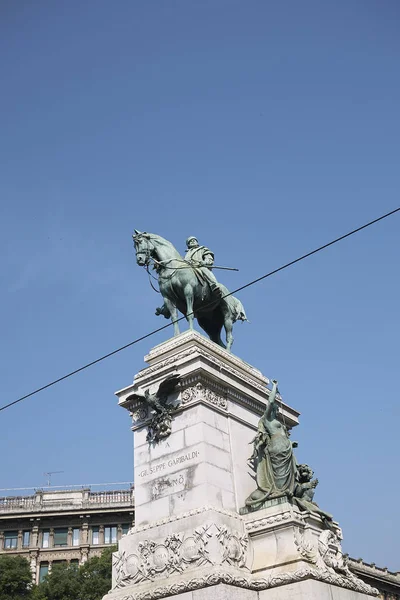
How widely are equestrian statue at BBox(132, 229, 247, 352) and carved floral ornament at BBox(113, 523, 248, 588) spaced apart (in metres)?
6.40

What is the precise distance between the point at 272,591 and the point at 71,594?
151 ft

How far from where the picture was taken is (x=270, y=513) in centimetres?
1800

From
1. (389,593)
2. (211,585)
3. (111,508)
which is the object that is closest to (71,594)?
(111,508)

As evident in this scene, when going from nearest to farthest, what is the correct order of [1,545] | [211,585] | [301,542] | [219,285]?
1. [211,585]
2. [301,542]
3. [219,285]
4. [1,545]

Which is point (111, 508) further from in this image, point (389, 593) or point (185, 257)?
point (185, 257)

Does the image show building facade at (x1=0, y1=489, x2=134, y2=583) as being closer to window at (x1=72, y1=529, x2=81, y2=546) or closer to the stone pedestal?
window at (x1=72, y1=529, x2=81, y2=546)

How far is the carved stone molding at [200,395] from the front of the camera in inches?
762

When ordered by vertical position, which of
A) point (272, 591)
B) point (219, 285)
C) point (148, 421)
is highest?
point (219, 285)

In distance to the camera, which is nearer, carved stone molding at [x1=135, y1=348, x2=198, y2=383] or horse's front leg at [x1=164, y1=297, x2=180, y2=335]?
carved stone molding at [x1=135, y1=348, x2=198, y2=383]

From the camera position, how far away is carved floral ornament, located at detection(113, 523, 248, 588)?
16.9 m

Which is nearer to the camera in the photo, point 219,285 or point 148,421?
point 148,421

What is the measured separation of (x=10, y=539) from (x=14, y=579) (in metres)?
19.3

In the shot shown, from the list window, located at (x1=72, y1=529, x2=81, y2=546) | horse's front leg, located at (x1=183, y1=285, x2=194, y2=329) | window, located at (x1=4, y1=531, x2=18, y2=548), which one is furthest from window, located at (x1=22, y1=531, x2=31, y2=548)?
horse's front leg, located at (x1=183, y1=285, x2=194, y2=329)

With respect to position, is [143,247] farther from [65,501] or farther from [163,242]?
[65,501]
